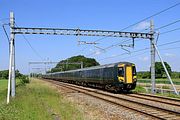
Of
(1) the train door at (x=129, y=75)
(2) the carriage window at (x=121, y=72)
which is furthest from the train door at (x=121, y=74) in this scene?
(1) the train door at (x=129, y=75)

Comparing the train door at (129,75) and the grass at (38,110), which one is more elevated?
the train door at (129,75)

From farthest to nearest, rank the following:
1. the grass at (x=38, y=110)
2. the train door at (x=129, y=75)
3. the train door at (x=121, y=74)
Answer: the train door at (x=129, y=75), the train door at (x=121, y=74), the grass at (x=38, y=110)

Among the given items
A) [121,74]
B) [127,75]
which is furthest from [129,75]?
[121,74]

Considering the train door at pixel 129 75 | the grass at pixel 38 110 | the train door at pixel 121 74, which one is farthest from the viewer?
the train door at pixel 129 75

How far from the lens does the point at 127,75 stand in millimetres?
29156

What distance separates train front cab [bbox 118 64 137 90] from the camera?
28875mm

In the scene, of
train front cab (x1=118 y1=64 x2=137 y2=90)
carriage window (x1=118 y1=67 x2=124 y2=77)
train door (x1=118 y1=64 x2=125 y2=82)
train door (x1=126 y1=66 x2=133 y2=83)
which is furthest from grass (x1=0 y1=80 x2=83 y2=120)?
train door (x1=126 y1=66 x2=133 y2=83)

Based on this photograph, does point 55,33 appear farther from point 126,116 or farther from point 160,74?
point 160,74

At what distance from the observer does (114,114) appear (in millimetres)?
15672

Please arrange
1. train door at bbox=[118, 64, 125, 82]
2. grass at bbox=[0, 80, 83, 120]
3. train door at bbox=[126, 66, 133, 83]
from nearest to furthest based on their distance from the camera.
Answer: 1. grass at bbox=[0, 80, 83, 120]
2. train door at bbox=[118, 64, 125, 82]
3. train door at bbox=[126, 66, 133, 83]

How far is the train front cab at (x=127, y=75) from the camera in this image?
94.7 feet

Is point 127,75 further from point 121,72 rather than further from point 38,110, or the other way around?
point 38,110

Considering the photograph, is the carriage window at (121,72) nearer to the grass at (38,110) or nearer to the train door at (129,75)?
the train door at (129,75)

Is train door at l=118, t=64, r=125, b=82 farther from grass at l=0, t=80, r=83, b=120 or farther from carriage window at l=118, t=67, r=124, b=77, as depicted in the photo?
grass at l=0, t=80, r=83, b=120
